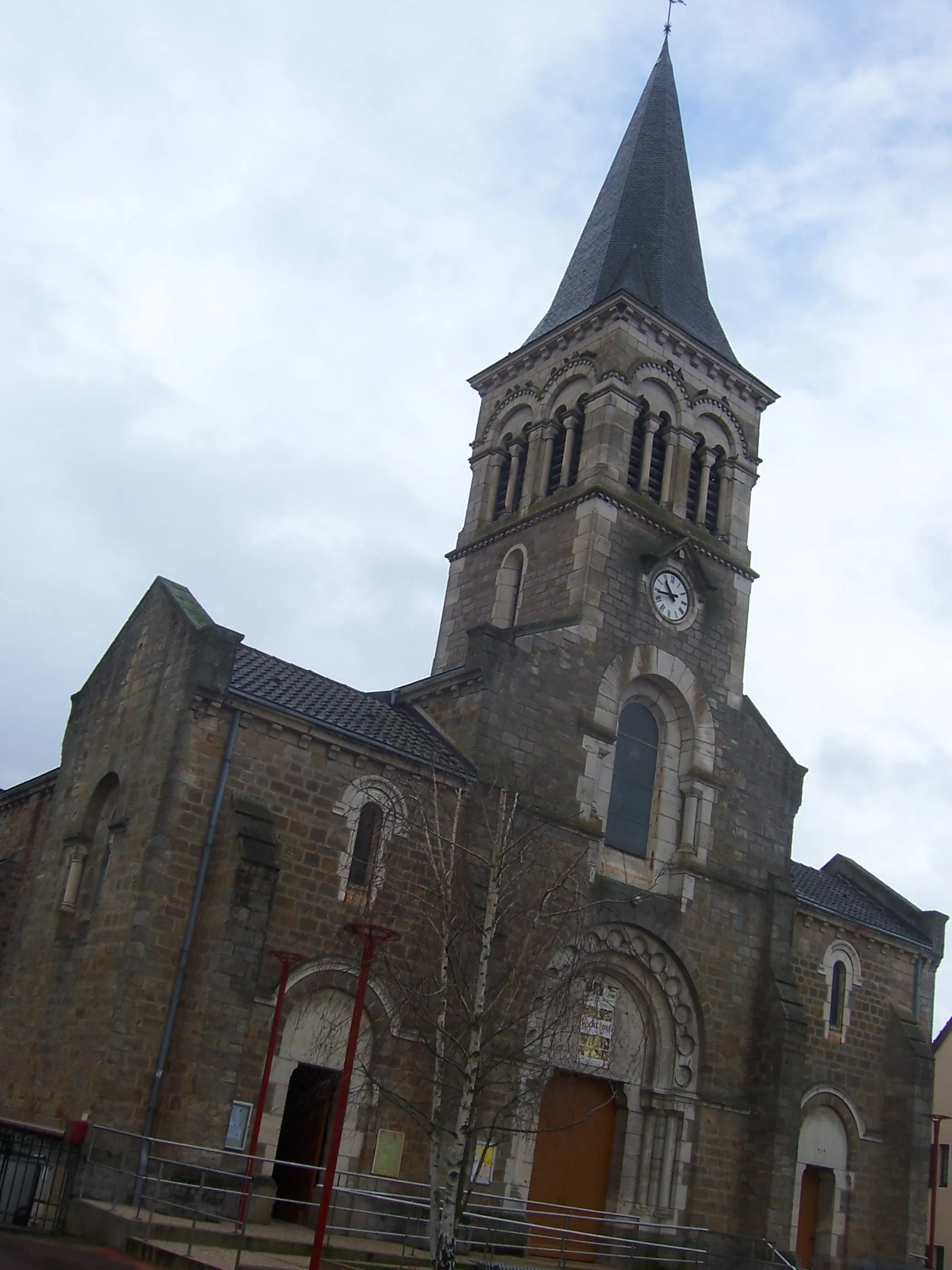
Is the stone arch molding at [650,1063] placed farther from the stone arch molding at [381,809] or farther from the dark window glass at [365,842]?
the dark window glass at [365,842]

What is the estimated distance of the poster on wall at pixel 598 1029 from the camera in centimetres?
2312

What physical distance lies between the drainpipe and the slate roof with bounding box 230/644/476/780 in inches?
42.2

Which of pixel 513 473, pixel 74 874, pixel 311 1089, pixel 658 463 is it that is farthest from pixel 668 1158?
pixel 513 473

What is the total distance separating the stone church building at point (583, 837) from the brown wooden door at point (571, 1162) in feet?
0.27

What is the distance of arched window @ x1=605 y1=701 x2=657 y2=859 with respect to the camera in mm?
25188

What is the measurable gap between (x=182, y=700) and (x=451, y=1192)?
8446 mm

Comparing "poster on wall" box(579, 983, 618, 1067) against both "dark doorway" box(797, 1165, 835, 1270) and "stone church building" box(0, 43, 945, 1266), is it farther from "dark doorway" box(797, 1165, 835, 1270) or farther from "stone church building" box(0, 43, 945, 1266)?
"dark doorway" box(797, 1165, 835, 1270)

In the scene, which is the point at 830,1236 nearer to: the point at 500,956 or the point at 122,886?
the point at 500,956

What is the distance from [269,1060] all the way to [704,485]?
17.5 m

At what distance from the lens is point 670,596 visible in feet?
90.7

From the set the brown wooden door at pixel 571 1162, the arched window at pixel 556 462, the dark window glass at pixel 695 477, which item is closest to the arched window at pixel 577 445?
the arched window at pixel 556 462

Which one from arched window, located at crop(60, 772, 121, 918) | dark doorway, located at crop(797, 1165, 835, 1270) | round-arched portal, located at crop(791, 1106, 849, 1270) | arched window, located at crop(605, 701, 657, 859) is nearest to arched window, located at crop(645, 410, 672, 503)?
arched window, located at crop(605, 701, 657, 859)

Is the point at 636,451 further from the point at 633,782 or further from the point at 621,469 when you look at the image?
the point at 633,782

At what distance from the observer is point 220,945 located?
18.3 m
